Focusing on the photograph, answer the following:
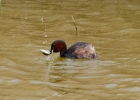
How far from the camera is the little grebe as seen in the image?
11.0 m

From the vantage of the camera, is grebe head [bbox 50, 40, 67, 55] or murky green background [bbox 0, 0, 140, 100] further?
grebe head [bbox 50, 40, 67, 55]

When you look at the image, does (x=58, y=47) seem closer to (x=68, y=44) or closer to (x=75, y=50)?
(x=75, y=50)

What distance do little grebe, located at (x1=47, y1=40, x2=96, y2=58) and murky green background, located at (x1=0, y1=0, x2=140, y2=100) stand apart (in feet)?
0.65

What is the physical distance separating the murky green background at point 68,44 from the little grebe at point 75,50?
0.65 ft

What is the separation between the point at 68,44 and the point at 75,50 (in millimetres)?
1299

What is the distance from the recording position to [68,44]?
40.9ft

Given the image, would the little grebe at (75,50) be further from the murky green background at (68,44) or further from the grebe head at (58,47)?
the murky green background at (68,44)

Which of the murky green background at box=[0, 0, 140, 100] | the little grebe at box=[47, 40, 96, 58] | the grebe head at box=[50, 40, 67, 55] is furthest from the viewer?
the grebe head at box=[50, 40, 67, 55]

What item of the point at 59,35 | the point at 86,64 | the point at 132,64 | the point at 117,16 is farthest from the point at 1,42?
the point at 117,16

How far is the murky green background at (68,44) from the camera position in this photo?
8461 mm

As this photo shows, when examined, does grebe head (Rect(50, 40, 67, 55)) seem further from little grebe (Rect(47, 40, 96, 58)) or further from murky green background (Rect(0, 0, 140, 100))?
murky green background (Rect(0, 0, 140, 100))

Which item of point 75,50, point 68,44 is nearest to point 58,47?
point 75,50

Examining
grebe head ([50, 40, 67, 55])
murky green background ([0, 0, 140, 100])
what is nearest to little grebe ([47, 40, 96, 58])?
grebe head ([50, 40, 67, 55])

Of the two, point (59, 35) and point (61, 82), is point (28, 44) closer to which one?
point (59, 35)
